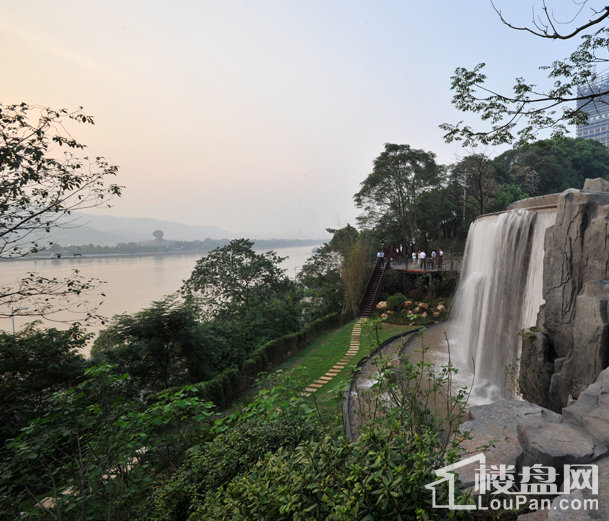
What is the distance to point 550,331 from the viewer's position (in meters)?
6.24

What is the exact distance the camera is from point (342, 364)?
1190cm

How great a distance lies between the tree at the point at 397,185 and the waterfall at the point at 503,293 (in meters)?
15.4

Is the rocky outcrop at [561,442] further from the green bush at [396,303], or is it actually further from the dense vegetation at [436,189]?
the dense vegetation at [436,189]

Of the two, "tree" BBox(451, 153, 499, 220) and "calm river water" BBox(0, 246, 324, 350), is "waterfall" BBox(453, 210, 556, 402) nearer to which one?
"calm river water" BBox(0, 246, 324, 350)

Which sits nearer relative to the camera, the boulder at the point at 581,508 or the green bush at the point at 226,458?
the boulder at the point at 581,508

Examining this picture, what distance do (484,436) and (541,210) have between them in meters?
5.96

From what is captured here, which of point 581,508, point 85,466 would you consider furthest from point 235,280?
point 581,508

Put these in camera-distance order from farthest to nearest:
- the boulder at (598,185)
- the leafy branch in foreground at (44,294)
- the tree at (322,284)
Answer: the tree at (322,284)
the boulder at (598,185)
the leafy branch in foreground at (44,294)

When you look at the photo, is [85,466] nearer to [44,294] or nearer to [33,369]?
[44,294]

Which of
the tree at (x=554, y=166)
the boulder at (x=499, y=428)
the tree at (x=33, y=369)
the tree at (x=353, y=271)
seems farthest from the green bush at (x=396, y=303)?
the tree at (x=554, y=166)

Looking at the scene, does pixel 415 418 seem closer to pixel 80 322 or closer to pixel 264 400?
pixel 264 400

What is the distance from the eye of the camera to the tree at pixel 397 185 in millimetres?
24578

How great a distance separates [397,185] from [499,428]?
23067 mm

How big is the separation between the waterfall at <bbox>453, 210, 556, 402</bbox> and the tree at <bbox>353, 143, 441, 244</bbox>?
607 inches
